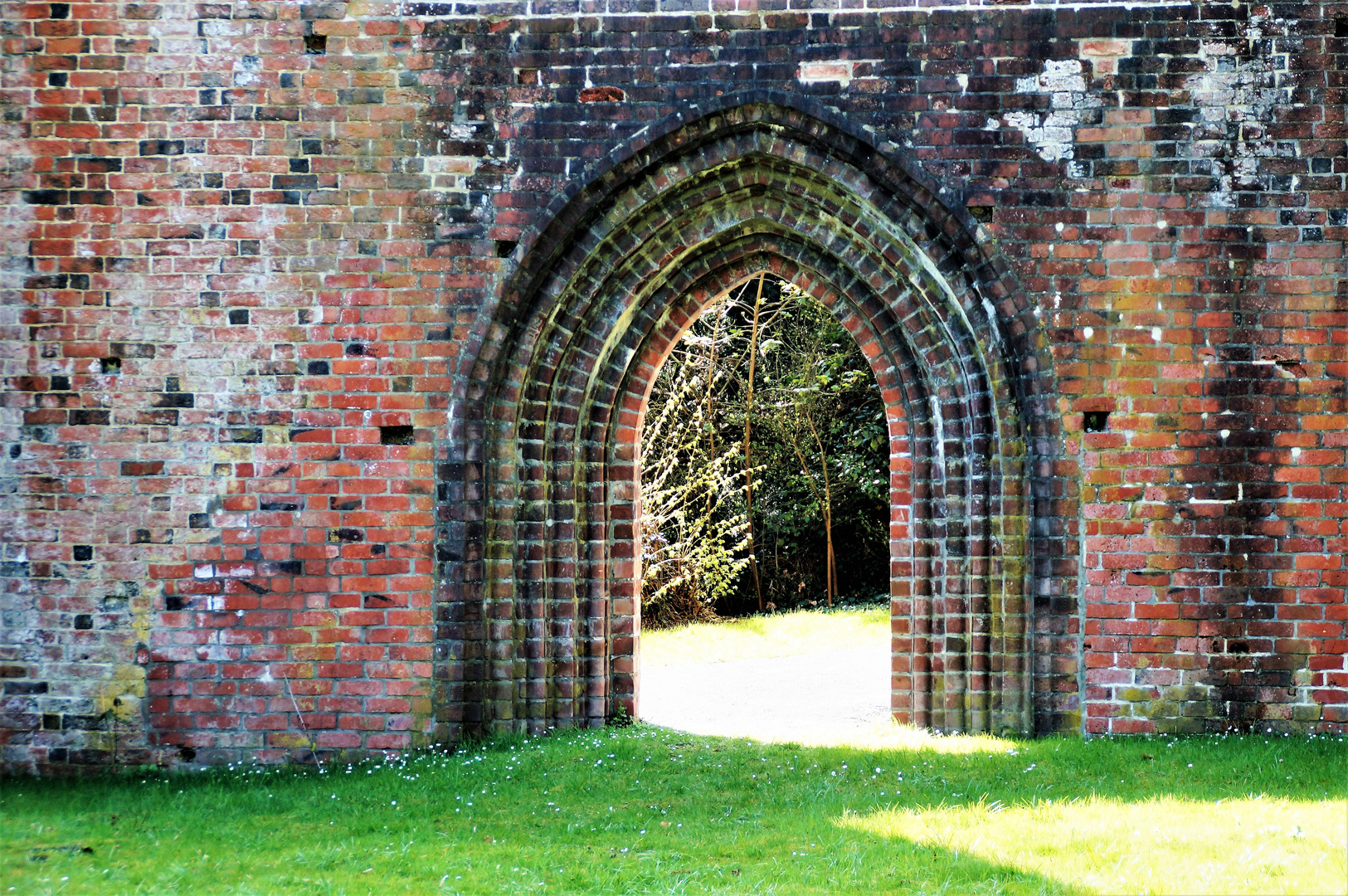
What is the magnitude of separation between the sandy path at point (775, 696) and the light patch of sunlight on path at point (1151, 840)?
1786 millimetres

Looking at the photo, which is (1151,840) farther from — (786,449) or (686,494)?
(786,449)

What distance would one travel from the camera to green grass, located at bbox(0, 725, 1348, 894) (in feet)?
13.4

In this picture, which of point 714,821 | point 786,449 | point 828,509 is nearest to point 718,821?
point 714,821

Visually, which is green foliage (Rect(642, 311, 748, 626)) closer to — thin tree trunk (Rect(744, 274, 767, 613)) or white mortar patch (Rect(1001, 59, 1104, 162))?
thin tree trunk (Rect(744, 274, 767, 613))

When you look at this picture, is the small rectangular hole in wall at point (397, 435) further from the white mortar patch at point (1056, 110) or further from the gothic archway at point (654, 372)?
the white mortar patch at point (1056, 110)

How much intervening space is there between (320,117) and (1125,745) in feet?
19.1

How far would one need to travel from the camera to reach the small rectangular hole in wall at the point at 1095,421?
20.0 feet

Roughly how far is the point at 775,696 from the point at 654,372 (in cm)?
305

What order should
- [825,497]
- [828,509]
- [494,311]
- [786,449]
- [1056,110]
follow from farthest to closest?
[786,449]
[825,497]
[828,509]
[494,311]
[1056,110]

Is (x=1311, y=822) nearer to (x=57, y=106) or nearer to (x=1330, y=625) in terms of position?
(x=1330, y=625)

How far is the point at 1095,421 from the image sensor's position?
612 centimetres

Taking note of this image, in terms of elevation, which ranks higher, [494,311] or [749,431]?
[494,311]

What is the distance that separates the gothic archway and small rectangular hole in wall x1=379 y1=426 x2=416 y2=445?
13.8 inches

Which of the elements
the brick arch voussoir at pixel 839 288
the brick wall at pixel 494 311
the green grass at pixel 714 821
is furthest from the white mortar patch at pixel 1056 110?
the green grass at pixel 714 821
